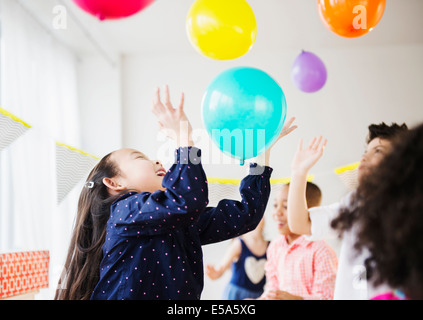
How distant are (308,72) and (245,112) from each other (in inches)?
56.2

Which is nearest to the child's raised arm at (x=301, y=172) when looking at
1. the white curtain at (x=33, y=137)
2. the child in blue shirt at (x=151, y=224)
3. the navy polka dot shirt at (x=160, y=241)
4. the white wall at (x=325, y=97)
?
the child in blue shirt at (x=151, y=224)

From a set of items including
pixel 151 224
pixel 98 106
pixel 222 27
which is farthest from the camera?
pixel 98 106

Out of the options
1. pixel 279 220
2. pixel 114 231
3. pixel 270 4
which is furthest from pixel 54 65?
pixel 114 231

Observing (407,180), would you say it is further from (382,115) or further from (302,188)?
(382,115)

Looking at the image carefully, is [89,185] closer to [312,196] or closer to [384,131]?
[384,131]

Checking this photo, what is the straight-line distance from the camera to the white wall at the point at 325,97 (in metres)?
3.69

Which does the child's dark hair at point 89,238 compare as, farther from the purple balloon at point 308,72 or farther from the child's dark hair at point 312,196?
the purple balloon at point 308,72

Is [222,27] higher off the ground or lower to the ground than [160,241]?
higher

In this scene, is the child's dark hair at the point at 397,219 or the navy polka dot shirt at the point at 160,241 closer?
the child's dark hair at the point at 397,219

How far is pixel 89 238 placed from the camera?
1117 mm

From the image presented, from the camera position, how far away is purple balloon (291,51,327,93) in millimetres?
2402

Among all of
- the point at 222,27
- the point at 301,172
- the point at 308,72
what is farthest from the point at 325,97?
the point at 301,172

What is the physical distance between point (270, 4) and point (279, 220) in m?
1.73

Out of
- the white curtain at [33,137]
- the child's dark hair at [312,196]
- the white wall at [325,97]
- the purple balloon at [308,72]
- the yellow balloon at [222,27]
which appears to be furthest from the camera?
the white wall at [325,97]
